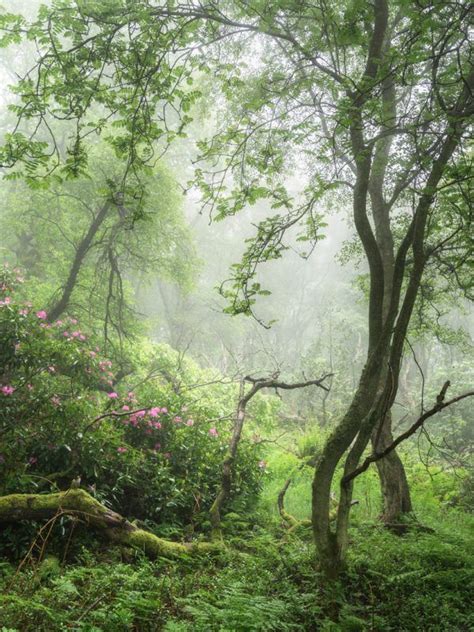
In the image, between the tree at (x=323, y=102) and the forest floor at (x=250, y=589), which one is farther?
the tree at (x=323, y=102)

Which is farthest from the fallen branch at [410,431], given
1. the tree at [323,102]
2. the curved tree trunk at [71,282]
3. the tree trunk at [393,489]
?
the curved tree trunk at [71,282]

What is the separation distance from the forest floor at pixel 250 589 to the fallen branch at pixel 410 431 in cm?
93

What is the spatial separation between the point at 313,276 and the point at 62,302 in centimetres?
3679

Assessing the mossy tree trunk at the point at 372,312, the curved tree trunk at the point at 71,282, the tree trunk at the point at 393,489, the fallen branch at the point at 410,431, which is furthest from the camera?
the curved tree trunk at the point at 71,282

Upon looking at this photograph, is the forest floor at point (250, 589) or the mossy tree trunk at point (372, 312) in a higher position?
the mossy tree trunk at point (372, 312)

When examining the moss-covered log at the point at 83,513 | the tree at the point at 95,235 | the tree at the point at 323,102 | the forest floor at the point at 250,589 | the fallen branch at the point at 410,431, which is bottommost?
the forest floor at the point at 250,589

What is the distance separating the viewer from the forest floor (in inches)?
102

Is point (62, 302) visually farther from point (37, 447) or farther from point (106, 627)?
point (106, 627)

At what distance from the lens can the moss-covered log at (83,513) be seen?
3.82 meters

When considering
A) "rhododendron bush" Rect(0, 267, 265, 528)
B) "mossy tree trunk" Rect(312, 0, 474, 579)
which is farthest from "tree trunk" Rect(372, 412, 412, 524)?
"mossy tree trunk" Rect(312, 0, 474, 579)

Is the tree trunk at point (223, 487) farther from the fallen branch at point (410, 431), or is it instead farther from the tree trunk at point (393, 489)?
the fallen branch at point (410, 431)

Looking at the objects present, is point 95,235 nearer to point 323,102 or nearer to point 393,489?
point 323,102

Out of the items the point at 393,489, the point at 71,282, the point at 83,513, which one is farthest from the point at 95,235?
the point at 393,489

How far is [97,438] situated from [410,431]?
3.67 m
